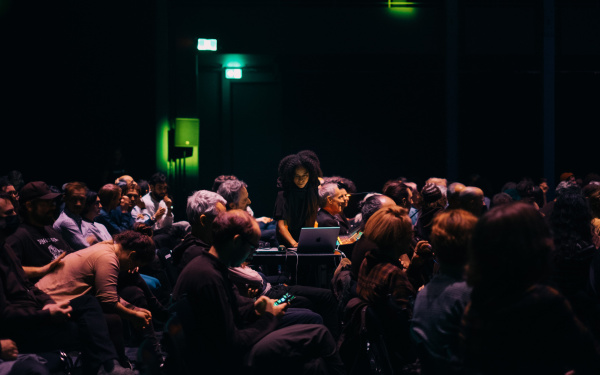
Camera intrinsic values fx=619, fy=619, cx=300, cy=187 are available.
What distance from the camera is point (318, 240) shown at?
5316mm

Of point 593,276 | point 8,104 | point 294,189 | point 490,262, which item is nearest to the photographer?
point 490,262

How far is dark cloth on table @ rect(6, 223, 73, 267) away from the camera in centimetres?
416

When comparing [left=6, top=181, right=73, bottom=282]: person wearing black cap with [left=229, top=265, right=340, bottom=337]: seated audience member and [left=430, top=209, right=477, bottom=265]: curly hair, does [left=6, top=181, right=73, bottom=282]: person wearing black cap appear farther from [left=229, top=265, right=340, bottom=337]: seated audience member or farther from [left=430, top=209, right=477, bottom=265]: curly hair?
[left=430, top=209, right=477, bottom=265]: curly hair

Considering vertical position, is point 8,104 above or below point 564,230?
above

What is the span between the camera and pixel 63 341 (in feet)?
12.3

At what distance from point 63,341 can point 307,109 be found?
31.7ft

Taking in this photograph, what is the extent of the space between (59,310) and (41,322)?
13 cm

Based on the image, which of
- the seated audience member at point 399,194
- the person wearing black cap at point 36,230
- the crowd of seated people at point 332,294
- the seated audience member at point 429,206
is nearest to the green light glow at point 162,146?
the crowd of seated people at point 332,294

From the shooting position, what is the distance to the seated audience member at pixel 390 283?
3.42 metres

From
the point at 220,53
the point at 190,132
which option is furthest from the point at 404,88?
the point at 190,132

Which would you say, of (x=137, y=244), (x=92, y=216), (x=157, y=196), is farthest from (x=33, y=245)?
(x=157, y=196)

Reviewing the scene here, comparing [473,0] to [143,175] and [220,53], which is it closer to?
[220,53]

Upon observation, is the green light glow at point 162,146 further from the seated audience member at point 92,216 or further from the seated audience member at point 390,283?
the seated audience member at point 390,283

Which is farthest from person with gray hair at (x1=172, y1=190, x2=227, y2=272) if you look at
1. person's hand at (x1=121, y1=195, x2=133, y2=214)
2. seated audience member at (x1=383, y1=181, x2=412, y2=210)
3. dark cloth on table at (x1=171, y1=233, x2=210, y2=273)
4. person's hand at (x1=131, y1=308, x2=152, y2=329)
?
person's hand at (x1=121, y1=195, x2=133, y2=214)
